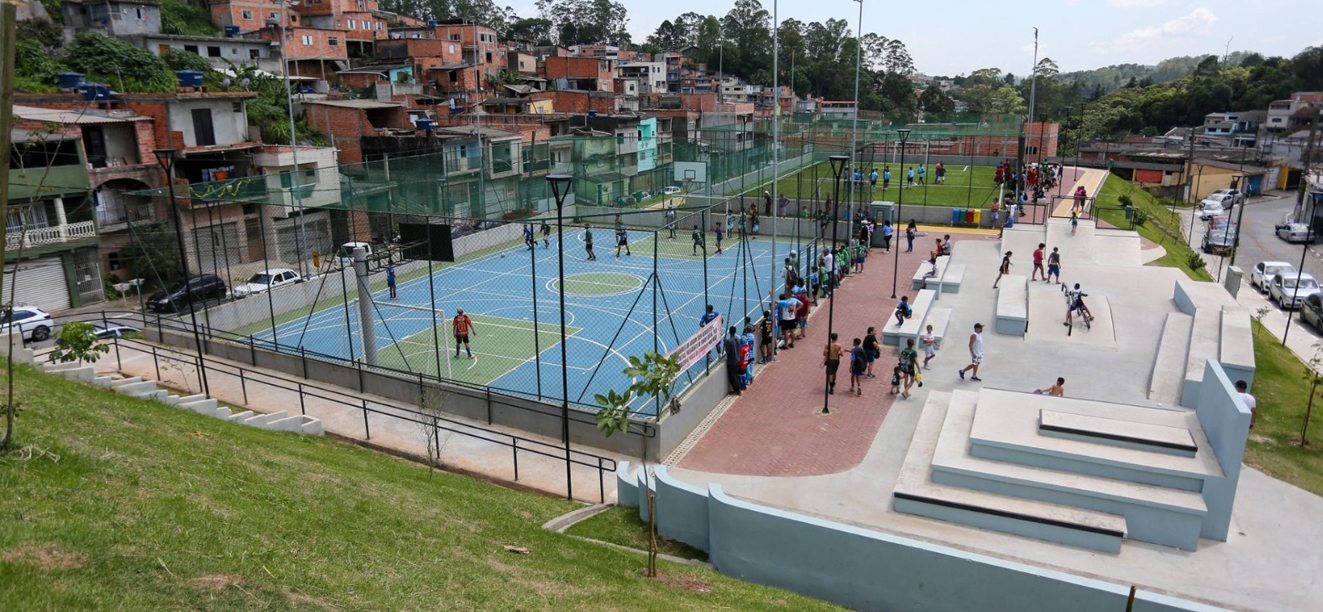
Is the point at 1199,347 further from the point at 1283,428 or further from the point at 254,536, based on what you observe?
the point at 254,536

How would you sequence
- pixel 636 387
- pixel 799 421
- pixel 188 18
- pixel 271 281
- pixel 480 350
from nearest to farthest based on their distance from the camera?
pixel 636 387 < pixel 799 421 < pixel 480 350 < pixel 271 281 < pixel 188 18

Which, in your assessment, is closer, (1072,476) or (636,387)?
(636,387)

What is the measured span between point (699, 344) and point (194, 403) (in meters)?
9.84

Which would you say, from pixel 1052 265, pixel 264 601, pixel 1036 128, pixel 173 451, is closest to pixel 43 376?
pixel 173 451

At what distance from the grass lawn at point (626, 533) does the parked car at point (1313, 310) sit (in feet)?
106

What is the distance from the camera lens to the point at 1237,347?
17.8 meters

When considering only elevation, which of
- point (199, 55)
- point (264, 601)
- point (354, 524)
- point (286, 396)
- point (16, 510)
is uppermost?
point (199, 55)

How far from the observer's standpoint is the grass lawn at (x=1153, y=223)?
32.4 meters

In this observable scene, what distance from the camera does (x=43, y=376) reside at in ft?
47.1

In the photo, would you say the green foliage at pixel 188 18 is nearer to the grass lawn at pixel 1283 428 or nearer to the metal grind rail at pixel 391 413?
the metal grind rail at pixel 391 413

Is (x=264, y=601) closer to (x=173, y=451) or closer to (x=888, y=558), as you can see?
(x=173, y=451)

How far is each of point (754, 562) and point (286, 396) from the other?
12.7 m

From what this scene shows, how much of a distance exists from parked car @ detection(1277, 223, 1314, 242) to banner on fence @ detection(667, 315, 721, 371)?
5614cm

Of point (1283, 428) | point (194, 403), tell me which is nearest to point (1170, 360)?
point (1283, 428)
